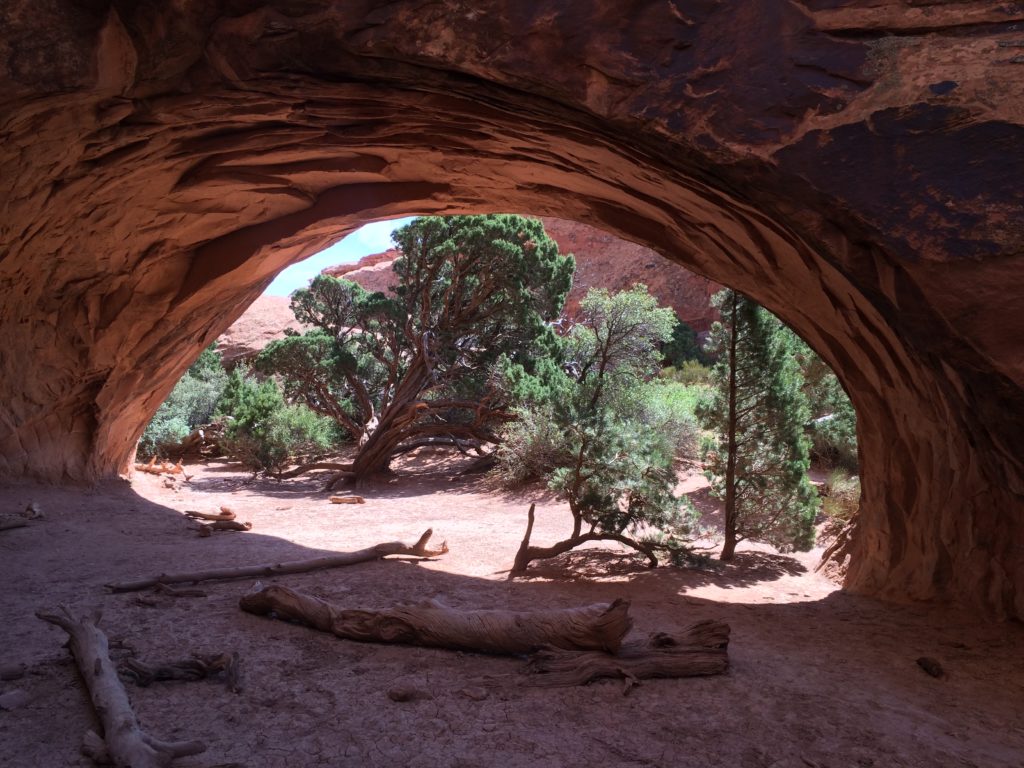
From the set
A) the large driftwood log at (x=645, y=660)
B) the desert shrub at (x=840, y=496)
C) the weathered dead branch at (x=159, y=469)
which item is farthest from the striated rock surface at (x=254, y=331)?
the large driftwood log at (x=645, y=660)

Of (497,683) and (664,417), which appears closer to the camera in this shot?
(497,683)

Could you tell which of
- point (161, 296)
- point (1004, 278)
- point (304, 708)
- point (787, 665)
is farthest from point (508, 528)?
point (1004, 278)

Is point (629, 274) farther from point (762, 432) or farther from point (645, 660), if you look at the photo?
point (645, 660)

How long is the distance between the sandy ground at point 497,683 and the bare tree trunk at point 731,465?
29.8 inches

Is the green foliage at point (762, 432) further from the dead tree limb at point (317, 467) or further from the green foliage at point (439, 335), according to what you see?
the dead tree limb at point (317, 467)

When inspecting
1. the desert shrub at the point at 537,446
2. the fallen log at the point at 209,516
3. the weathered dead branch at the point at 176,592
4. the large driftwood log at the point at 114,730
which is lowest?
the fallen log at the point at 209,516

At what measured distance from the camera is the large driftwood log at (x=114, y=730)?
8.79 feet

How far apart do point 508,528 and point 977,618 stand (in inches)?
274

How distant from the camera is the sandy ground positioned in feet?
10.2

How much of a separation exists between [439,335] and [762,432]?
1066 cm

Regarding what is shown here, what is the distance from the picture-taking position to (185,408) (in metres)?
22.0

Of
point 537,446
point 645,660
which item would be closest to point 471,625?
point 645,660

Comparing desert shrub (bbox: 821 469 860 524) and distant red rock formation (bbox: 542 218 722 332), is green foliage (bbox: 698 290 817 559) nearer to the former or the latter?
desert shrub (bbox: 821 469 860 524)

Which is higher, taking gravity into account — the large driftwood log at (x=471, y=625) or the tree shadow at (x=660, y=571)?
the large driftwood log at (x=471, y=625)
